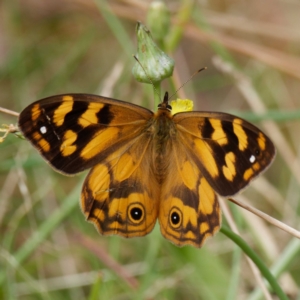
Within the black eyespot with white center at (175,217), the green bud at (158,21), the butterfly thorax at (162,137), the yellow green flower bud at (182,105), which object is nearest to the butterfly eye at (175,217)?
the black eyespot with white center at (175,217)

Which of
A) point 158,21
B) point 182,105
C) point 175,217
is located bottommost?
point 175,217

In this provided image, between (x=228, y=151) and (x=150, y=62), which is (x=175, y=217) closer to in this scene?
(x=228, y=151)

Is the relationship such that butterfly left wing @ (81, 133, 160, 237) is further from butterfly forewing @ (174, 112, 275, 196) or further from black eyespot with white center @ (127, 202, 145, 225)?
butterfly forewing @ (174, 112, 275, 196)

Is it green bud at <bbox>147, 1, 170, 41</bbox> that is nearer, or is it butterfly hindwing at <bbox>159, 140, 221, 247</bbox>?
butterfly hindwing at <bbox>159, 140, 221, 247</bbox>

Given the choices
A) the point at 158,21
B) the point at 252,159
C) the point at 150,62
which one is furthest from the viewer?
the point at 158,21

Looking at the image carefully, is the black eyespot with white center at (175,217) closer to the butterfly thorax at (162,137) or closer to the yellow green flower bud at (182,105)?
the butterfly thorax at (162,137)

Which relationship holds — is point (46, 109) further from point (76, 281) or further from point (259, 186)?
point (259, 186)

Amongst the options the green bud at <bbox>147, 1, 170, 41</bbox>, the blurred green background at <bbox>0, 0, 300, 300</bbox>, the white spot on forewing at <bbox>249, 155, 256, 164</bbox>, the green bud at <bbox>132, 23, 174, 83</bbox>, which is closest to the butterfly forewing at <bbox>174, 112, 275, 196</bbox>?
the white spot on forewing at <bbox>249, 155, 256, 164</bbox>

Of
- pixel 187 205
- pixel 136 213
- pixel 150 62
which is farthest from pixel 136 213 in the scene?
pixel 150 62
